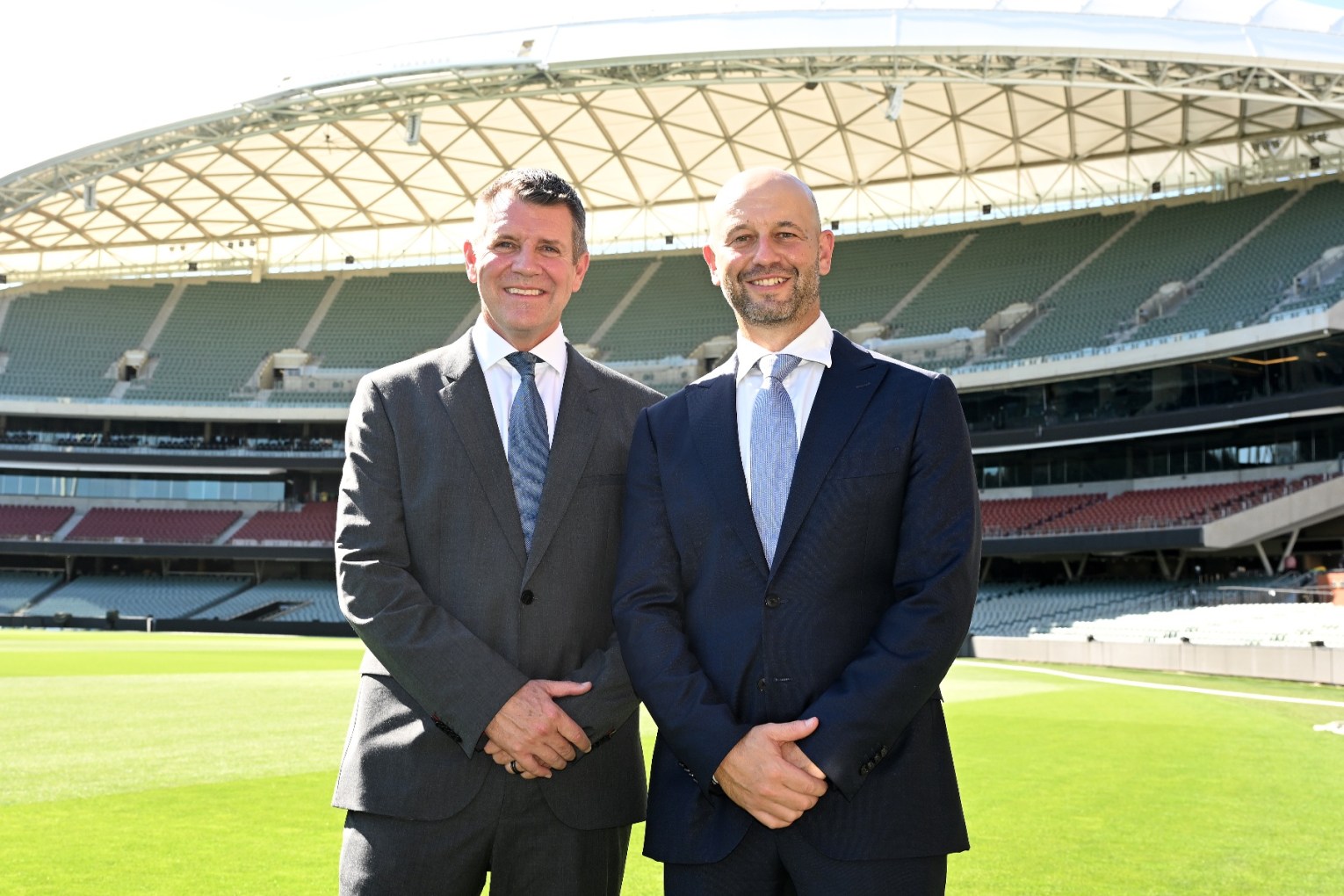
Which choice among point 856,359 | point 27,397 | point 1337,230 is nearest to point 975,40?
point 1337,230

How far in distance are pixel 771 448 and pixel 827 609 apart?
506mm

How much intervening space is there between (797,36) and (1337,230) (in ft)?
69.8

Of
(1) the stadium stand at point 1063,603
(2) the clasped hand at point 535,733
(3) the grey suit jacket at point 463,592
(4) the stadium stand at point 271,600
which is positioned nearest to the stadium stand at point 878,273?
(1) the stadium stand at point 1063,603

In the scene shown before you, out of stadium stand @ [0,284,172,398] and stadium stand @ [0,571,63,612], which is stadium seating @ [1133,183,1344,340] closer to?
stadium stand @ [0,284,172,398]

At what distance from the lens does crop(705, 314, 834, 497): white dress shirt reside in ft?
11.7

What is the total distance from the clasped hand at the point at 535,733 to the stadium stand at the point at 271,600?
47104 millimetres

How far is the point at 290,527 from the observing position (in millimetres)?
53594

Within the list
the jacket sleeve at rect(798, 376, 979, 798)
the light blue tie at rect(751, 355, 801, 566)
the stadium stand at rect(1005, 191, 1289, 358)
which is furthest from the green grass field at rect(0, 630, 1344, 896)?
the stadium stand at rect(1005, 191, 1289, 358)

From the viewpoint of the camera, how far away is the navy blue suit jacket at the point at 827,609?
3127mm

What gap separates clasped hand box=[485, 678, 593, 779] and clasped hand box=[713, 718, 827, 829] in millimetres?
518

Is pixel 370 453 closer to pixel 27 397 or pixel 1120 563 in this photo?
pixel 1120 563

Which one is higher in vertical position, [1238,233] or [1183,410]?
[1238,233]

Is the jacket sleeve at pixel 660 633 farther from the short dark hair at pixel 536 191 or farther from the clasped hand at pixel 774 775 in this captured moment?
the short dark hair at pixel 536 191

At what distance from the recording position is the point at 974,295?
48062 millimetres
